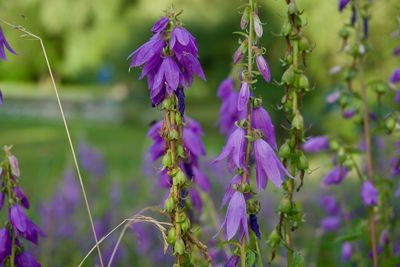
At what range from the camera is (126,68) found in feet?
71.7

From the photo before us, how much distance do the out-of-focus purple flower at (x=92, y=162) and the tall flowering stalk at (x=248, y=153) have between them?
4499 mm

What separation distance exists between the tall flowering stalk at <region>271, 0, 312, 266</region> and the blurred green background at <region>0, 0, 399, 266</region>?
11.7ft

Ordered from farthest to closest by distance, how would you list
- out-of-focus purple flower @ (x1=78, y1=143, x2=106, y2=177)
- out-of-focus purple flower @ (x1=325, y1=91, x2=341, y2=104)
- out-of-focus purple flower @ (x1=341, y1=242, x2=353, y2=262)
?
out-of-focus purple flower @ (x1=78, y1=143, x2=106, y2=177), out-of-focus purple flower @ (x1=341, y1=242, x2=353, y2=262), out-of-focus purple flower @ (x1=325, y1=91, x2=341, y2=104)

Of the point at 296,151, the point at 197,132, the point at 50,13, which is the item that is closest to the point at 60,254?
the point at 197,132

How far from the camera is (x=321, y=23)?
1521 cm

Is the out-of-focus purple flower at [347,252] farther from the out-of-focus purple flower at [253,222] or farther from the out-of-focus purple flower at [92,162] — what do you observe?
the out-of-focus purple flower at [92,162]

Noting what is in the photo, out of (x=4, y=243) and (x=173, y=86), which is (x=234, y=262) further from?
(x=4, y=243)

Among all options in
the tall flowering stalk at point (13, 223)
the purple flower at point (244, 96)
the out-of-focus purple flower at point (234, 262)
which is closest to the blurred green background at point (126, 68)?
the tall flowering stalk at point (13, 223)

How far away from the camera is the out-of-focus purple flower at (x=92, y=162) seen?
5.93m

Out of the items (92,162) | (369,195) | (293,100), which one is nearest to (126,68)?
(92,162)

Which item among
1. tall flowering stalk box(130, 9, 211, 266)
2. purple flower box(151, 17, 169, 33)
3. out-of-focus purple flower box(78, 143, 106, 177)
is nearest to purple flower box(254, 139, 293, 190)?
tall flowering stalk box(130, 9, 211, 266)

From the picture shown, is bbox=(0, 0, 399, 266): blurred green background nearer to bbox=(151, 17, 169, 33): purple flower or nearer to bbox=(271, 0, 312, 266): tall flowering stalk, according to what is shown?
bbox=(271, 0, 312, 266): tall flowering stalk

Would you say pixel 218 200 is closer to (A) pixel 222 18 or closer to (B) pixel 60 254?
(B) pixel 60 254

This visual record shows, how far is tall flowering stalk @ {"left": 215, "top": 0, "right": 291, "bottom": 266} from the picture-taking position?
4.70 ft
